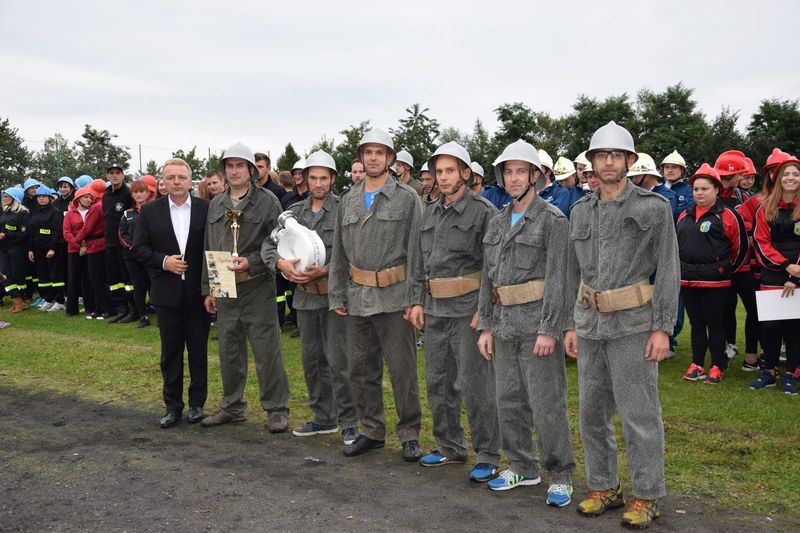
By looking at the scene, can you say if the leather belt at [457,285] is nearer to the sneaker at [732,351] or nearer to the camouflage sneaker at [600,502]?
the camouflage sneaker at [600,502]

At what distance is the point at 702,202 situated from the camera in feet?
25.1

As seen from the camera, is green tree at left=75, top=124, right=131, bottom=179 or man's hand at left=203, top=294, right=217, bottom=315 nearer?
man's hand at left=203, top=294, right=217, bottom=315

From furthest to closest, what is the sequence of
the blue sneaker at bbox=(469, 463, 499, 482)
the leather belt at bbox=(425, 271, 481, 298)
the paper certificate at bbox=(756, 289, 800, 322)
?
the paper certificate at bbox=(756, 289, 800, 322) → the leather belt at bbox=(425, 271, 481, 298) → the blue sneaker at bbox=(469, 463, 499, 482)

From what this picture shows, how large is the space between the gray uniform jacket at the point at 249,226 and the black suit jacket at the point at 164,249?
0.43 feet

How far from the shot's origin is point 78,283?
13570mm

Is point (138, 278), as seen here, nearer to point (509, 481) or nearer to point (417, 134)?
point (509, 481)

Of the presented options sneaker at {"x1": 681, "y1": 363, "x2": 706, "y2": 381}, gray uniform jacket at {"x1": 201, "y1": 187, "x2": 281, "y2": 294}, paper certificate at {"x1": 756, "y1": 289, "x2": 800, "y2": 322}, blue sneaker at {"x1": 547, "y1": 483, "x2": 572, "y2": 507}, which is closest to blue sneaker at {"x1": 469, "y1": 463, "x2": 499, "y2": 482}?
blue sneaker at {"x1": 547, "y1": 483, "x2": 572, "y2": 507}

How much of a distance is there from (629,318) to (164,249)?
162 inches

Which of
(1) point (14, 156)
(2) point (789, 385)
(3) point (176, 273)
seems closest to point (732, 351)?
(2) point (789, 385)

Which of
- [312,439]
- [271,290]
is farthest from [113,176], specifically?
[312,439]

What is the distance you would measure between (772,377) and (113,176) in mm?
9967

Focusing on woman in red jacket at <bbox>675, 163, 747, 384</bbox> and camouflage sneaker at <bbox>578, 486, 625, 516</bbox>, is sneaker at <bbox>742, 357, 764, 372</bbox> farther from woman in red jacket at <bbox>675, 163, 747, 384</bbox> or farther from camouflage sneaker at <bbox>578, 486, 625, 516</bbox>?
camouflage sneaker at <bbox>578, 486, 625, 516</bbox>

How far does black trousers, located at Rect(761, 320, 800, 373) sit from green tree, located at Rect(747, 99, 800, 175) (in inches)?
909

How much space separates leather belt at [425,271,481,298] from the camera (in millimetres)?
5152
